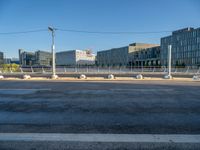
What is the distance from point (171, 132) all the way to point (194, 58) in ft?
333

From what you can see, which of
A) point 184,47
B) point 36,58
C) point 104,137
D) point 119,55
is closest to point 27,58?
point 36,58

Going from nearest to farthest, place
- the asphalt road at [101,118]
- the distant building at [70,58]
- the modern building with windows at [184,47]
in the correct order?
1. the asphalt road at [101,118]
2. the modern building with windows at [184,47]
3. the distant building at [70,58]

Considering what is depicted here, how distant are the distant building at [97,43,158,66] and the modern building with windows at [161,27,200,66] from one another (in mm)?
25916

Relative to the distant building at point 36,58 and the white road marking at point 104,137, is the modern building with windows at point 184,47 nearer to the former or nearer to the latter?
the distant building at point 36,58

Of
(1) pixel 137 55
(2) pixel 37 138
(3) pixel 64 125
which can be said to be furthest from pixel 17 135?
(1) pixel 137 55

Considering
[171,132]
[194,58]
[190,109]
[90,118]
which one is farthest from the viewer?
[194,58]

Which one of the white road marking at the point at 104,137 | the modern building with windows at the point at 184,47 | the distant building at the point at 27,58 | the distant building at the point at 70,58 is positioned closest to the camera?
the white road marking at the point at 104,137

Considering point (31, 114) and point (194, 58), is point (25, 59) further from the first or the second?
point (31, 114)

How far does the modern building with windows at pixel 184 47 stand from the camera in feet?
305

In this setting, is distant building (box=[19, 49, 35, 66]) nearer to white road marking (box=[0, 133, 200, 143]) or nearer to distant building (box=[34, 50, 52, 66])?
distant building (box=[34, 50, 52, 66])

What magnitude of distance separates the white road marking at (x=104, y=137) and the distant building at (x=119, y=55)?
12945 cm

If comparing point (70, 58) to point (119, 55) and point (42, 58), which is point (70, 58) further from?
point (119, 55)

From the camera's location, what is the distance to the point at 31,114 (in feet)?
20.5

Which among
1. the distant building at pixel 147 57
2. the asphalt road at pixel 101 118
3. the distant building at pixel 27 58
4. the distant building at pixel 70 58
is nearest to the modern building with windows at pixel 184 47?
the distant building at pixel 147 57
